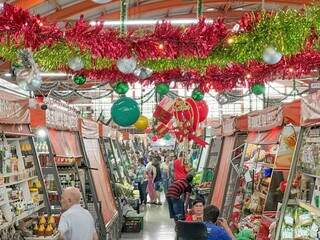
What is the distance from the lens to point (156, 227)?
1204cm

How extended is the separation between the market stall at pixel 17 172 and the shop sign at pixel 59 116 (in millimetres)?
540

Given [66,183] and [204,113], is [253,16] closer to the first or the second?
[66,183]

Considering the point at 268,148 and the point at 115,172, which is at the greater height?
the point at 268,148

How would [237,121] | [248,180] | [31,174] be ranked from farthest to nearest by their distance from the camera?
[237,121] → [248,180] → [31,174]

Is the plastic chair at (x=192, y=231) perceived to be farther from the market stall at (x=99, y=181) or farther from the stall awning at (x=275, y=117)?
the market stall at (x=99, y=181)

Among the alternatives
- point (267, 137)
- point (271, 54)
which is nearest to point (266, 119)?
point (267, 137)

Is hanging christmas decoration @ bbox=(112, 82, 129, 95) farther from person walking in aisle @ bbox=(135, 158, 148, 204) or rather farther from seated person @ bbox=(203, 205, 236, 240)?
person walking in aisle @ bbox=(135, 158, 148, 204)

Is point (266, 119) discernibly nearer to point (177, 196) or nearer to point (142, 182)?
point (177, 196)

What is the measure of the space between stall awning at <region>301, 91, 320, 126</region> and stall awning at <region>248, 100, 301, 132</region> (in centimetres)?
42

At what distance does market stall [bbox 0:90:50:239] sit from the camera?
5449mm

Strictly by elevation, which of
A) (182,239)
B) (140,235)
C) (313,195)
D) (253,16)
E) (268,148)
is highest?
(253,16)

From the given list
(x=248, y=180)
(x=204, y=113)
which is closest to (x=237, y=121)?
(x=204, y=113)

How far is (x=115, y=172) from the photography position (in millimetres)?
14250

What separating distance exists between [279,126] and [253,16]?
1.93 metres
